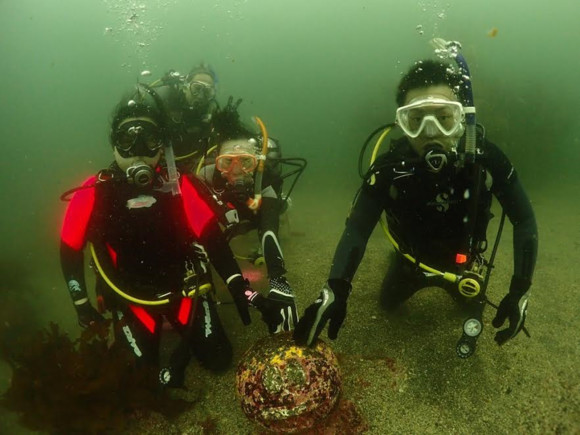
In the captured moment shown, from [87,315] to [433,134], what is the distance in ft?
12.4

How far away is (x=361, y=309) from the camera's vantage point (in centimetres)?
496

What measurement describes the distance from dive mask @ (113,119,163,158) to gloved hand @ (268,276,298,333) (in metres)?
1.97

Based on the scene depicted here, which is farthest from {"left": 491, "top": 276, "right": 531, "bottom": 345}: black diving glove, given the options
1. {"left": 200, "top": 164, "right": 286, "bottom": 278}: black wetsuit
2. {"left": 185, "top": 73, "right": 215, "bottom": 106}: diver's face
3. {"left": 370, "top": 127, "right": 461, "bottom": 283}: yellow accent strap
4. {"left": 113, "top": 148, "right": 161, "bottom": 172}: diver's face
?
{"left": 185, "top": 73, "right": 215, "bottom": 106}: diver's face

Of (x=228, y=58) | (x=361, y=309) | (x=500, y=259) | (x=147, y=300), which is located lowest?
(x=228, y=58)

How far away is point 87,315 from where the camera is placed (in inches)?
153

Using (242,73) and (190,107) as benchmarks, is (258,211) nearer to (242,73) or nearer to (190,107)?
(190,107)

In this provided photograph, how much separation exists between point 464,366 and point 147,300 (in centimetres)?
328

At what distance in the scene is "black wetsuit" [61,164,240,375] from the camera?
3.68m

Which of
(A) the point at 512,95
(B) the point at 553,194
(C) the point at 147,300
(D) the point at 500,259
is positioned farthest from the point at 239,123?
(A) the point at 512,95

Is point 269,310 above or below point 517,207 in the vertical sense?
below

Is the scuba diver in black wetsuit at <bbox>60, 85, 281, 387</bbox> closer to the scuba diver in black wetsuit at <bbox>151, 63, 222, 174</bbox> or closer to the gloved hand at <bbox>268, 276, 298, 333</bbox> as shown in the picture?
the gloved hand at <bbox>268, 276, 298, 333</bbox>

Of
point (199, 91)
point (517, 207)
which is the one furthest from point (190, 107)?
point (517, 207)

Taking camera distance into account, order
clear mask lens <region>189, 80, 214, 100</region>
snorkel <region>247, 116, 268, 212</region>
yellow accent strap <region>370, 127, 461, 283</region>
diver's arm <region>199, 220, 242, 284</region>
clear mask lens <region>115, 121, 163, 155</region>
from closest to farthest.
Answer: clear mask lens <region>115, 121, 163, 155</region>
yellow accent strap <region>370, 127, 461, 283</region>
diver's arm <region>199, 220, 242, 284</region>
snorkel <region>247, 116, 268, 212</region>
clear mask lens <region>189, 80, 214, 100</region>

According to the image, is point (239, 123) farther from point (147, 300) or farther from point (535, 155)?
point (535, 155)
